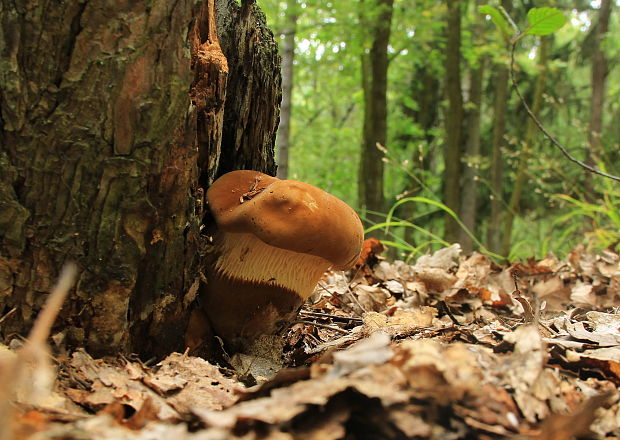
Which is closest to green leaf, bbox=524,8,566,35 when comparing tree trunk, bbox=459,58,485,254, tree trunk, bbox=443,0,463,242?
tree trunk, bbox=443,0,463,242

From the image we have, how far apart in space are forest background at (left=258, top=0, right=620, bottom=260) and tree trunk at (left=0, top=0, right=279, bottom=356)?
2945 millimetres

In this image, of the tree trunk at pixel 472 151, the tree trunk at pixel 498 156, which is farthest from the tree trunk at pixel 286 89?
the tree trunk at pixel 498 156

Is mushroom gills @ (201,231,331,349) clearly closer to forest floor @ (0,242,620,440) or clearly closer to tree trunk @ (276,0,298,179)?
forest floor @ (0,242,620,440)

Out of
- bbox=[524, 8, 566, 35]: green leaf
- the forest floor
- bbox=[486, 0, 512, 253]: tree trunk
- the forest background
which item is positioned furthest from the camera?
bbox=[486, 0, 512, 253]: tree trunk

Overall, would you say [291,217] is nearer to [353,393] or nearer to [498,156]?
[353,393]

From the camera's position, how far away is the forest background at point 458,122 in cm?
745

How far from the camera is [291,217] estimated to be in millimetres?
1580

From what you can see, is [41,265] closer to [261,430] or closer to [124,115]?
[124,115]

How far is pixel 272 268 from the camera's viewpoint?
70.9 inches

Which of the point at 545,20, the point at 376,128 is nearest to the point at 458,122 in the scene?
the point at 376,128

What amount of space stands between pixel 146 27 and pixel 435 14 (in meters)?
9.83

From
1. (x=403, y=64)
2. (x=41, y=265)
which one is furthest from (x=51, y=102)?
(x=403, y=64)

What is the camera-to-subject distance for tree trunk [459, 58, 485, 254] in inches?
383

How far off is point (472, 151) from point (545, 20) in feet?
28.9
